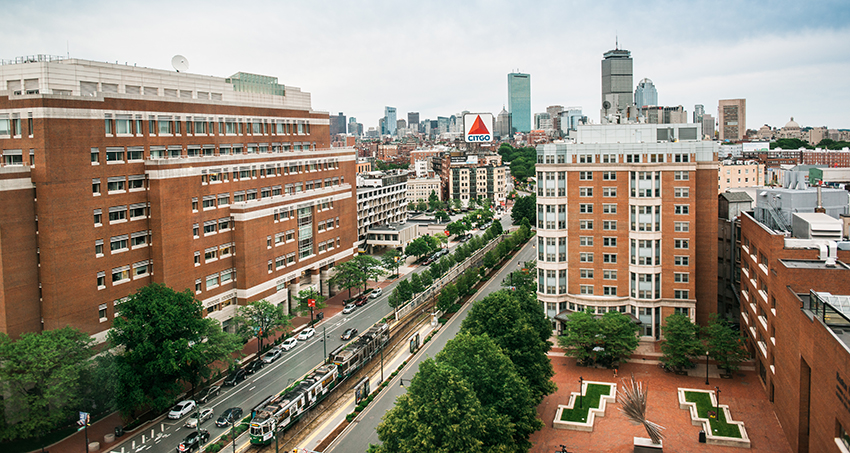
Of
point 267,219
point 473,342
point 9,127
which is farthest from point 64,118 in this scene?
point 473,342

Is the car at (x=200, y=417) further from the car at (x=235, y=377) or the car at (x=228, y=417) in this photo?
the car at (x=235, y=377)

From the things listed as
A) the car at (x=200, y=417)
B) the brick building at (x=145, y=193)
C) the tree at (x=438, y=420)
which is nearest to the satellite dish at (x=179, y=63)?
the brick building at (x=145, y=193)

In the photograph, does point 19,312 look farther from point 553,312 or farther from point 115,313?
point 553,312

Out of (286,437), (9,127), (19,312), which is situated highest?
(9,127)

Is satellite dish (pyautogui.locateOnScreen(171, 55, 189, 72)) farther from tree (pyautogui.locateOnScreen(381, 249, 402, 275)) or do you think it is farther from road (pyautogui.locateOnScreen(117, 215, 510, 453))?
tree (pyautogui.locateOnScreen(381, 249, 402, 275))

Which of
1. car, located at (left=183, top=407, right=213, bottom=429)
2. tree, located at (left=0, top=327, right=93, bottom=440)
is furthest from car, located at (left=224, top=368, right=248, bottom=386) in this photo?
tree, located at (left=0, top=327, right=93, bottom=440)
